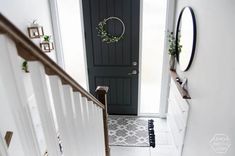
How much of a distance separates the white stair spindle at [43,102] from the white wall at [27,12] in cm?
187

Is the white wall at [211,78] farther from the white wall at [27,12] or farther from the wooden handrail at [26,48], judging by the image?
the white wall at [27,12]

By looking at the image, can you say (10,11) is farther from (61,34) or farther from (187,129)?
(187,129)

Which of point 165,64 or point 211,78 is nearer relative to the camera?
point 211,78

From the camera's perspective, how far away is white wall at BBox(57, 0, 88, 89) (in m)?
3.33

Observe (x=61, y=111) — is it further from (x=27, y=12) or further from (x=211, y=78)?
(x=27, y=12)

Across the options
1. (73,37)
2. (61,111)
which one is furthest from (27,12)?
(61,111)

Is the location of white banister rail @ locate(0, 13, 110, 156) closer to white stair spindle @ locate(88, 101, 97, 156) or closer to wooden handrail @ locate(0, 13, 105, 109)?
wooden handrail @ locate(0, 13, 105, 109)

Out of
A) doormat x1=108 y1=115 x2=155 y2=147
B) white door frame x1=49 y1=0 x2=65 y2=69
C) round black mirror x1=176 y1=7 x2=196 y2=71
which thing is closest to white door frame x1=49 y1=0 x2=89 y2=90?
white door frame x1=49 y1=0 x2=65 y2=69

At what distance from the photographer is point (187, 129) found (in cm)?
222

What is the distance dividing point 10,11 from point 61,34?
121 cm

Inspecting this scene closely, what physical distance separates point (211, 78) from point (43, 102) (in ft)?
4.43

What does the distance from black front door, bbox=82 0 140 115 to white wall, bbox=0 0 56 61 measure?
24.8 inches

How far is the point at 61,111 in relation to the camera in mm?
885

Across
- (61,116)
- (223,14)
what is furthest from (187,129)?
(61,116)
